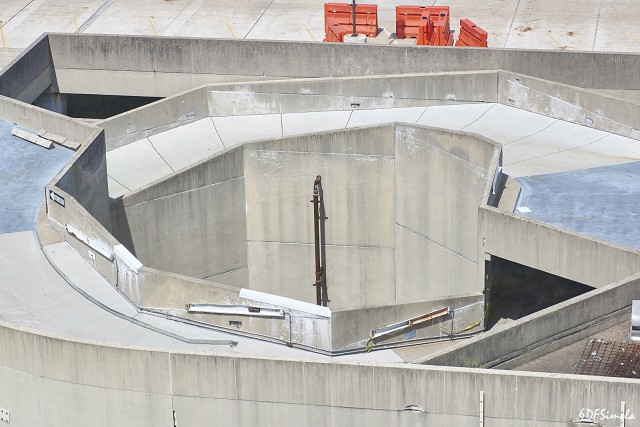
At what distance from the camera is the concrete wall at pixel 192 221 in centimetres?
4103

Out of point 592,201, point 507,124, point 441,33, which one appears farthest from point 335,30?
point 592,201

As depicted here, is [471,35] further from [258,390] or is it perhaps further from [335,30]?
[258,390]

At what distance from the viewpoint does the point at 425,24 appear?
51.9 meters

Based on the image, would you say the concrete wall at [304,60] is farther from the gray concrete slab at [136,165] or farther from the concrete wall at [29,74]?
the gray concrete slab at [136,165]

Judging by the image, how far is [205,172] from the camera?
41.8 meters

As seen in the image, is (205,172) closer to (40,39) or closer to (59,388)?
(40,39)

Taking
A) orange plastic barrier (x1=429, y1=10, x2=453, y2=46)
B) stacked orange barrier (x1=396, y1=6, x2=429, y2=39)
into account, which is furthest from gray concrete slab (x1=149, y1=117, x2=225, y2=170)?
stacked orange barrier (x1=396, y1=6, x2=429, y2=39)

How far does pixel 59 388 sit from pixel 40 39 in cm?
1965

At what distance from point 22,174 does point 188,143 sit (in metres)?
6.73

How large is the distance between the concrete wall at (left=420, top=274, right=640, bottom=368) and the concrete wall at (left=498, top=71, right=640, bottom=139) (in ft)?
36.7

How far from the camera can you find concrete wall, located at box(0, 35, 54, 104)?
1752 inches

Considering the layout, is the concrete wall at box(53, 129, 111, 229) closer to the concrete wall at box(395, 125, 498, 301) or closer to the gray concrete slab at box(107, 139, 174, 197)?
the gray concrete slab at box(107, 139, 174, 197)

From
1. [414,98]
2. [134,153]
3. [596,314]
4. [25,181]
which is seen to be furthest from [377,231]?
[596,314]

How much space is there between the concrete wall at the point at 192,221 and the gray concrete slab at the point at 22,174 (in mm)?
2108
